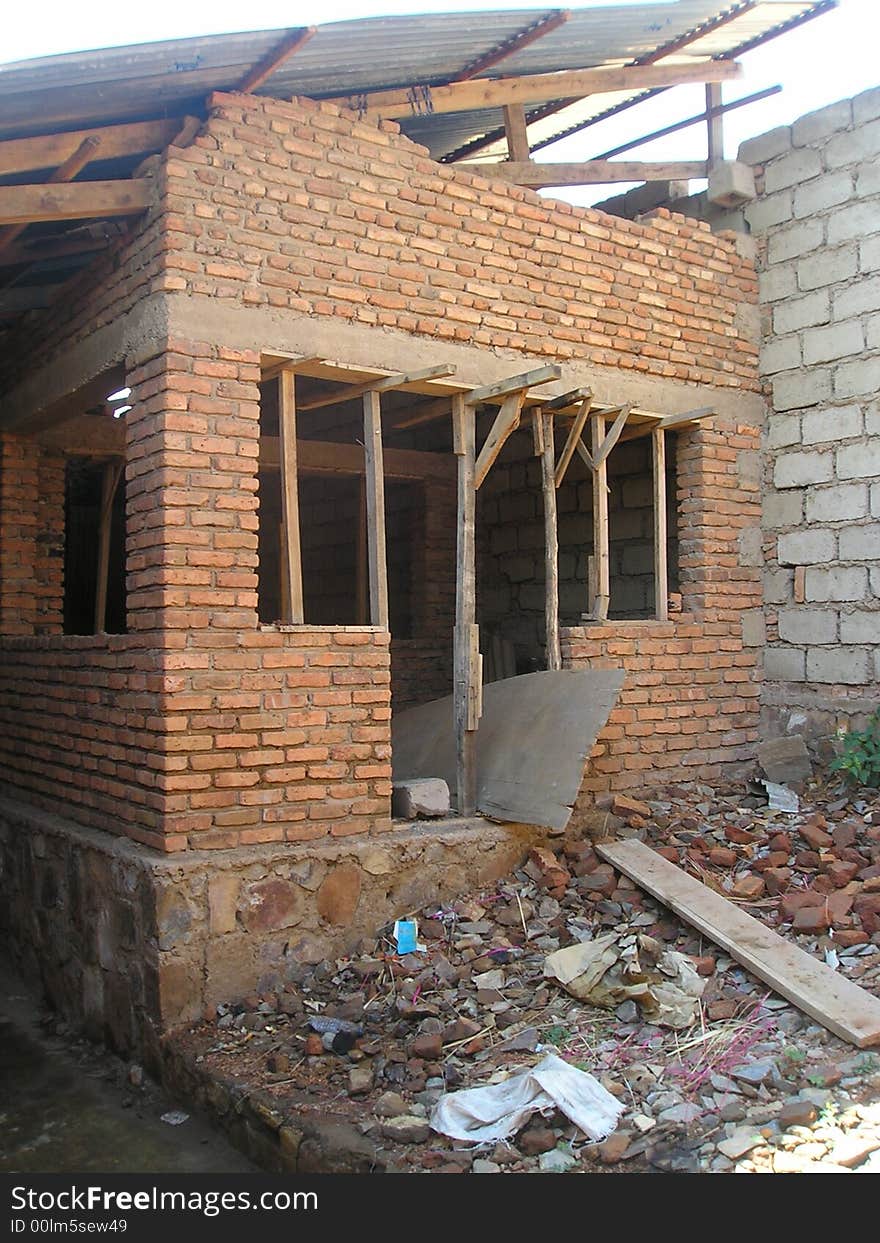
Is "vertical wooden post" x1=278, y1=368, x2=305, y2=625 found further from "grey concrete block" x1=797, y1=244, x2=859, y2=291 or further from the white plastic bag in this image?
"grey concrete block" x1=797, y1=244, x2=859, y2=291

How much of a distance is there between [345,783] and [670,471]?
3841mm

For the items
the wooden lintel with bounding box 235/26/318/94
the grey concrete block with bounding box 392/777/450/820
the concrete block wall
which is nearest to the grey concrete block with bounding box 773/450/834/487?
the concrete block wall

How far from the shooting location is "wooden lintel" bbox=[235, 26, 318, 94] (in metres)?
4.55

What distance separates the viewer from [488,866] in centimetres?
589

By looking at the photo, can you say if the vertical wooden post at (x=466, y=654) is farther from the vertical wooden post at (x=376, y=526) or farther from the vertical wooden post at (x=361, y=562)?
the vertical wooden post at (x=361, y=562)

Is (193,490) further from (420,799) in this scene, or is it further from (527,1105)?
(527,1105)

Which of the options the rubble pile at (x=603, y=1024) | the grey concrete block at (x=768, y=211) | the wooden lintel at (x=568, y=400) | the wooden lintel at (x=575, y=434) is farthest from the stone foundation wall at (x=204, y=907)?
the grey concrete block at (x=768, y=211)

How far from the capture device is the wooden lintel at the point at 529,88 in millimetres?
6156

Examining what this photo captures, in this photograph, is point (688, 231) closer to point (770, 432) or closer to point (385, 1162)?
point (770, 432)

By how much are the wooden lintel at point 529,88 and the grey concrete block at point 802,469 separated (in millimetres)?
2602

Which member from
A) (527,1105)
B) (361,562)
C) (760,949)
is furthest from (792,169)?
(527,1105)

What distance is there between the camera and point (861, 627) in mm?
7137

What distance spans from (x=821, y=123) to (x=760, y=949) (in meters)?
5.48

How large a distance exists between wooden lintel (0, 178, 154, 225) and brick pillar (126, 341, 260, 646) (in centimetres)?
77
